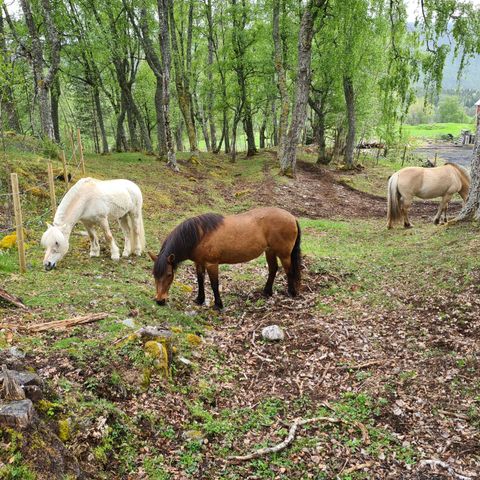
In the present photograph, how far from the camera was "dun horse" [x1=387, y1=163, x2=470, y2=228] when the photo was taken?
1184 cm

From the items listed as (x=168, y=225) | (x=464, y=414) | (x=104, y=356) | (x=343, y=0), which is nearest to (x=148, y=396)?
(x=104, y=356)

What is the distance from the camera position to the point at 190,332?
5707 millimetres

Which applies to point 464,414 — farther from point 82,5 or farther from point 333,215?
point 82,5

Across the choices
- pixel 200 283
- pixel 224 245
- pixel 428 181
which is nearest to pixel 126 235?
pixel 200 283

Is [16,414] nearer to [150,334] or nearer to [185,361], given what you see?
[150,334]

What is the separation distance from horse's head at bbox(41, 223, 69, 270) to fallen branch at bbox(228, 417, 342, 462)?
5.08 metres

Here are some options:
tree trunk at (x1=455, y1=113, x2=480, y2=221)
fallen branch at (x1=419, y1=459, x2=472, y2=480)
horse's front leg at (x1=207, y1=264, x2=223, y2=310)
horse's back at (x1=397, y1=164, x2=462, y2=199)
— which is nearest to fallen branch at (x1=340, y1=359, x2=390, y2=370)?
fallen branch at (x1=419, y1=459, x2=472, y2=480)

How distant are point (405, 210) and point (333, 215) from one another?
349 centimetres

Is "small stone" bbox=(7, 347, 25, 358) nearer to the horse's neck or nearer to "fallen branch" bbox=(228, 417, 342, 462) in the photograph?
"fallen branch" bbox=(228, 417, 342, 462)

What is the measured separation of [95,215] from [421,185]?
9.45 meters

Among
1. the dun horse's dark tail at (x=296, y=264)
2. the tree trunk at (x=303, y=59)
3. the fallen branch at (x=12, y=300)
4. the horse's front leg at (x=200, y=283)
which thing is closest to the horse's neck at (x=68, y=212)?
the fallen branch at (x=12, y=300)

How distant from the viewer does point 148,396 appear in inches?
161

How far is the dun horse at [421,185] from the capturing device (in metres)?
11.8

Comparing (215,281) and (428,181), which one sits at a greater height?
(428,181)
